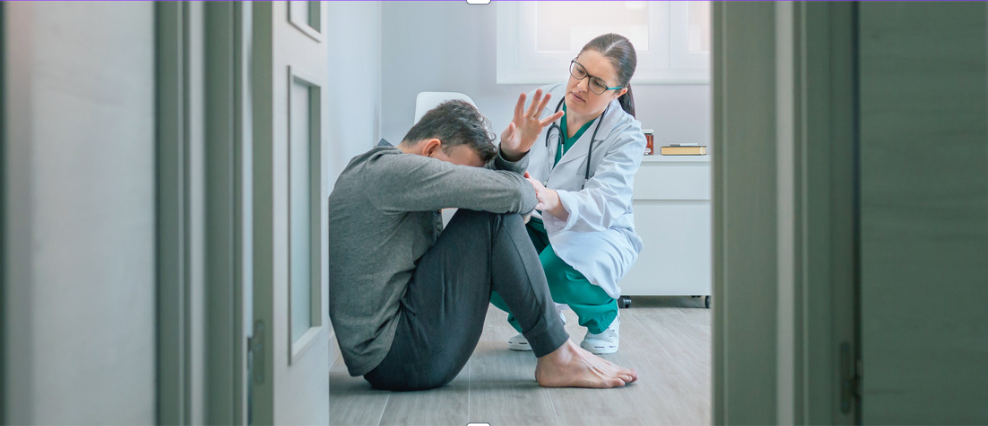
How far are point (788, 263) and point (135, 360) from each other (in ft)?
2.56

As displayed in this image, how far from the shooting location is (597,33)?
3164mm

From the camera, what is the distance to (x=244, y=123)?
0.94m

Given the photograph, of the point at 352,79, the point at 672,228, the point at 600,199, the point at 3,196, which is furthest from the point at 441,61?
the point at 3,196

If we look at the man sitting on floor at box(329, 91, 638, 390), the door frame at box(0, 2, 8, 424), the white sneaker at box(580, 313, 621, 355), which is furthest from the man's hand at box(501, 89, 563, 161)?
the door frame at box(0, 2, 8, 424)

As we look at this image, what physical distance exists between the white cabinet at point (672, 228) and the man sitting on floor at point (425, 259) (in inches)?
51.3

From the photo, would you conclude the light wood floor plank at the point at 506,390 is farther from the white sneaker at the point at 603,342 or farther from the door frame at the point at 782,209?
the door frame at the point at 782,209

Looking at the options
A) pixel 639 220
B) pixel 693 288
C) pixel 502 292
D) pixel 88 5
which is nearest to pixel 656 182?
pixel 639 220

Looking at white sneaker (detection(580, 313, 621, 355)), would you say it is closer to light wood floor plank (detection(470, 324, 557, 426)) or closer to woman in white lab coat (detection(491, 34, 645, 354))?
woman in white lab coat (detection(491, 34, 645, 354))

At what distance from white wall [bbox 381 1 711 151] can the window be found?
76 mm

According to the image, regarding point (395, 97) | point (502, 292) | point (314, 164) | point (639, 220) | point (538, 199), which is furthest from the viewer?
point (395, 97)

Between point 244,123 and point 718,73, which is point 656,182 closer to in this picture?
point 718,73

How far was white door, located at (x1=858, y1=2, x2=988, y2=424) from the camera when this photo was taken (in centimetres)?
84

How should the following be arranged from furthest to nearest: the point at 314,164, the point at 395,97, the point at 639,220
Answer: the point at 395,97, the point at 639,220, the point at 314,164

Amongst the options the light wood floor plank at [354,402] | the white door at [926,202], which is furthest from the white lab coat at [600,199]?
the white door at [926,202]
